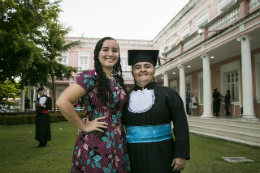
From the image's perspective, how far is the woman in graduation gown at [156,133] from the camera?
2.04m

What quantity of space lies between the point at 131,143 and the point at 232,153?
4.69 metres

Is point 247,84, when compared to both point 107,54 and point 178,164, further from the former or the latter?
point 107,54

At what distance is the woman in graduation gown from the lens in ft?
6.69

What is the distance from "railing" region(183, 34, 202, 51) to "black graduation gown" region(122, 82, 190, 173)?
10.4 metres

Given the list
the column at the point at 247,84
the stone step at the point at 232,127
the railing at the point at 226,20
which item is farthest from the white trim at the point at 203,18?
the stone step at the point at 232,127

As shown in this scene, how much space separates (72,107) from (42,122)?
594 centimetres

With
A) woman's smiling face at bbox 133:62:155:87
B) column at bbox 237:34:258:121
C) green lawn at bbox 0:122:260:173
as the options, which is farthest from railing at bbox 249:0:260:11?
woman's smiling face at bbox 133:62:155:87

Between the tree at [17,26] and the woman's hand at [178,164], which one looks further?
the tree at [17,26]

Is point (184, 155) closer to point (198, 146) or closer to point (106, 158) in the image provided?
point (106, 158)

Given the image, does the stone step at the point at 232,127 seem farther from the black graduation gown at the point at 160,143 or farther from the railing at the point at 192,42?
the black graduation gown at the point at 160,143

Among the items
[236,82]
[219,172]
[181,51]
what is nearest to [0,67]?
[219,172]

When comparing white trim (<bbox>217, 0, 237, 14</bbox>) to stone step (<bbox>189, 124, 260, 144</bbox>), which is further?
white trim (<bbox>217, 0, 237, 14</bbox>)

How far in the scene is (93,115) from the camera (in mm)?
1914

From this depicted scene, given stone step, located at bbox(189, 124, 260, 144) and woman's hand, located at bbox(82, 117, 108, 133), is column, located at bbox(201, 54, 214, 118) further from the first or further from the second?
woman's hand, located at bbox(82, 117, 108, 133)
